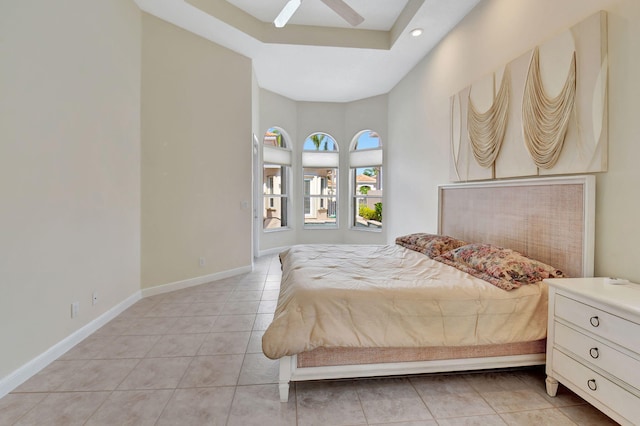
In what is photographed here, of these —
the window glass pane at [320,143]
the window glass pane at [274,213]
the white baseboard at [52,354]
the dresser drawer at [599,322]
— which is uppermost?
the window glass pane at [320,143]

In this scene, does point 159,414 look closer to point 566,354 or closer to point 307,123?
point 566,354

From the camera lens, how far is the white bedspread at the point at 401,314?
5.77 ft

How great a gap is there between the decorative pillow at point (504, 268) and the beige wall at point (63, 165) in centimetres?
309

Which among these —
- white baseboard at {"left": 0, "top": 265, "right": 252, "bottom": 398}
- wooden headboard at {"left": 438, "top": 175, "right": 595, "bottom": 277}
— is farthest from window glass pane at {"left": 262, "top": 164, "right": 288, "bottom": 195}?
wooden headboard at {"left": 438, "top": 175, "right": 595, "bottom": 277}

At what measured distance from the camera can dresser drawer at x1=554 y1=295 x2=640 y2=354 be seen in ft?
4.55

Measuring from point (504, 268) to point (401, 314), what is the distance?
85 centimetres

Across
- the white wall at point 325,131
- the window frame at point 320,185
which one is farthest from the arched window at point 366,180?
the window frame at point 320,185

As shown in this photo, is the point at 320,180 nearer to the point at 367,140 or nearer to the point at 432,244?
the point at 367,140

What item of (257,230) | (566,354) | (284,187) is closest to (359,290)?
(566,354)

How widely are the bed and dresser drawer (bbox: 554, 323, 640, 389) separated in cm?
19

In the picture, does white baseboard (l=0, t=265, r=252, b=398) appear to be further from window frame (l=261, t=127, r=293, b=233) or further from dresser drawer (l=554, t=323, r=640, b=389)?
dresser drawer (l=554, t=323, r=640, b=389)

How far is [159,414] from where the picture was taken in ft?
5.56

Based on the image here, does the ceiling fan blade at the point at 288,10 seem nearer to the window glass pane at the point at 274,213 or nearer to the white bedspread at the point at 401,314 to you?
the white bedspread at the point at 401,314

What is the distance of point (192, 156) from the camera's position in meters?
3.96
